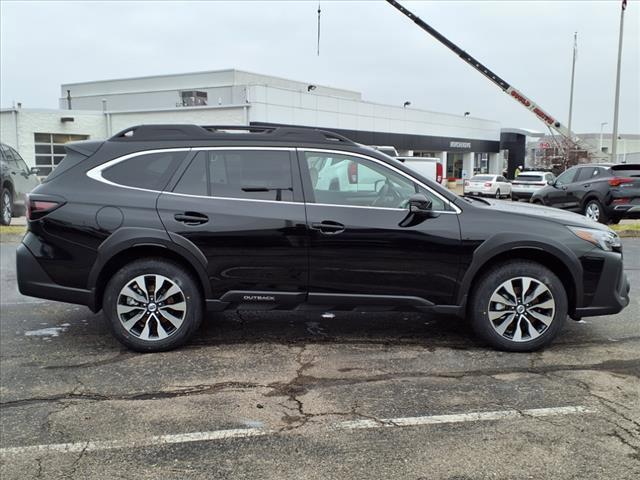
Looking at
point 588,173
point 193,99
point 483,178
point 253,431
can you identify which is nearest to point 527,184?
point 483,178

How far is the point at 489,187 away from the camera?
34.2 metres

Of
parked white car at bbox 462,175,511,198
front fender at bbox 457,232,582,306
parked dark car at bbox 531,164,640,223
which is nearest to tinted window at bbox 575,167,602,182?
parked dark car at bbox 531,164,640,223

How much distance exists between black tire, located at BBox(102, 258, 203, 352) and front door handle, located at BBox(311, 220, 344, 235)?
1.12 m

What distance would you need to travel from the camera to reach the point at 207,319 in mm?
6070

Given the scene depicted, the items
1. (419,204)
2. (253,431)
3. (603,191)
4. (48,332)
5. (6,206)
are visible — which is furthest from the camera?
(603,191)

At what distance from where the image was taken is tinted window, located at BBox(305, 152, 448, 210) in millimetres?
4938

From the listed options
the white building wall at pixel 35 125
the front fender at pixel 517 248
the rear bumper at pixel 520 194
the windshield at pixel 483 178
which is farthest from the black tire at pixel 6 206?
the windshield at pixel 483 178

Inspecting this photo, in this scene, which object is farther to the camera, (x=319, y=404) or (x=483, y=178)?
(x=483, y=178)

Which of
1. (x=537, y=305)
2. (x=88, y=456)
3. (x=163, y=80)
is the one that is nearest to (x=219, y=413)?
(x=88, y=456)

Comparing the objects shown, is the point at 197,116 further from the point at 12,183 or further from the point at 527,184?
the point at 12,183

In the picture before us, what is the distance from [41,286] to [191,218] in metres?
1.40

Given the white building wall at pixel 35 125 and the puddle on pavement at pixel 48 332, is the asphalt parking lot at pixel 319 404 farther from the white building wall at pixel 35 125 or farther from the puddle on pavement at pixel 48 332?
the white building wall at pixel 35 125

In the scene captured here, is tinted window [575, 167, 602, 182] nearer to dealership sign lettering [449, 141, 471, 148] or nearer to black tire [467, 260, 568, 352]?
black tire [467, 260, 568, 352]

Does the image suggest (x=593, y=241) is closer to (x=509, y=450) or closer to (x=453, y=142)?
(x=509, y=450)
